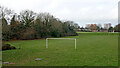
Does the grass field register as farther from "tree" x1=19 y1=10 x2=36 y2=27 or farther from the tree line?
"tree" x1=19 y1=10 x2=36 y2=27

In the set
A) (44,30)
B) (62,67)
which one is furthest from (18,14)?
(62,67)

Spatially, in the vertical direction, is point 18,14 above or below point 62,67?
above

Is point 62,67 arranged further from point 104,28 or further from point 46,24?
point 104,28

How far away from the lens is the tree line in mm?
30552

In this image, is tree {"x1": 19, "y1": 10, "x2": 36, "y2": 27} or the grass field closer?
the grass field

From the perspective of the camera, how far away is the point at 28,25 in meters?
36.7

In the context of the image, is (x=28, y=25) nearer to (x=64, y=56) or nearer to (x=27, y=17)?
(x=27, y=17)

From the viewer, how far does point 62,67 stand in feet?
20.2

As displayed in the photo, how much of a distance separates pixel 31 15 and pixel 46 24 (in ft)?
16.8

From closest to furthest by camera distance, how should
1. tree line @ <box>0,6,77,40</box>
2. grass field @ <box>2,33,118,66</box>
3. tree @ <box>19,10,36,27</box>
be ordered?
grass field @ <box>2,33,118,66</box>
tree line @ <box>0,6,77,40</box>
tree @ <box>19,10,36,27</box>

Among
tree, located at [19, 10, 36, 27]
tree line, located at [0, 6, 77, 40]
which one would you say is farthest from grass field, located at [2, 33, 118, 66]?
tree, located at [19, 10, 36, 27]

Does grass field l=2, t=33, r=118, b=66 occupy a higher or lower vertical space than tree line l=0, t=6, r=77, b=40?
lower

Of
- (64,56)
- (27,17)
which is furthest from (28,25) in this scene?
(64,56)

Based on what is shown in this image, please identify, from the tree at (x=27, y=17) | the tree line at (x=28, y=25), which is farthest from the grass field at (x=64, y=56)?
the tree at (x=27, y=17)
